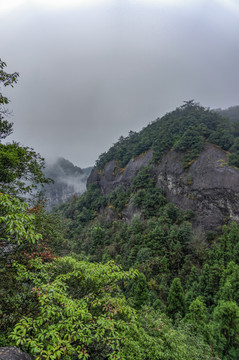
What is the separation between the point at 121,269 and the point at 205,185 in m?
28.7

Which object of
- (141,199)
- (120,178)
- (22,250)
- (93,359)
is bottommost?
(93,359)

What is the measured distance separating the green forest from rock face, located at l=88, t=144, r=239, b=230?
1313 mm

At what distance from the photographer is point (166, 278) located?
22312 mm

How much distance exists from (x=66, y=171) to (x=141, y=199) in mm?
123580

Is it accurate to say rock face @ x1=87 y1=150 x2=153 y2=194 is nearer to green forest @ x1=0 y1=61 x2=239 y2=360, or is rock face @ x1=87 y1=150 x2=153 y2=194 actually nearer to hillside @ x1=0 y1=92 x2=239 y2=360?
hillside @ x1=0 y1=92 x2=239 y2=360

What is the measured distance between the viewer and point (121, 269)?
4496mm

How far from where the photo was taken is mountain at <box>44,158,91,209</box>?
13912 centimetres

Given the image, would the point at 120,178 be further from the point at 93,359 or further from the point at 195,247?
the point at 93,359

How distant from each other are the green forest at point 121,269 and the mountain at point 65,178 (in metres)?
84.4

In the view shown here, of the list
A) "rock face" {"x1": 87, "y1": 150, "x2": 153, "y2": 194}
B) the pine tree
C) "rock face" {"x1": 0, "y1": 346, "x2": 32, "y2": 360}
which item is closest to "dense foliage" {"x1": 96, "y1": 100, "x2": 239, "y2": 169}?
"rock face" {"x1": 87, "y1": 150, "x2": 153, "y2": 194}

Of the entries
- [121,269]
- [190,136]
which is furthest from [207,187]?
[121,269]

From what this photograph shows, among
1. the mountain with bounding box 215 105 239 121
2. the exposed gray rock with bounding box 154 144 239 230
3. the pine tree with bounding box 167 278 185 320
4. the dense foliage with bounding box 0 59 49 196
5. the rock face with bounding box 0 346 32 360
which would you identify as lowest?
the pine tree with bounding box 167 278 185 320

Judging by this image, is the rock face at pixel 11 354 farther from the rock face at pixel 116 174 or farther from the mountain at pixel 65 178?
the mountain at pixel 65 178

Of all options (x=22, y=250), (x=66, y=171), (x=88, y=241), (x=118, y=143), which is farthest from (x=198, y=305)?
(x=66, y=171)
